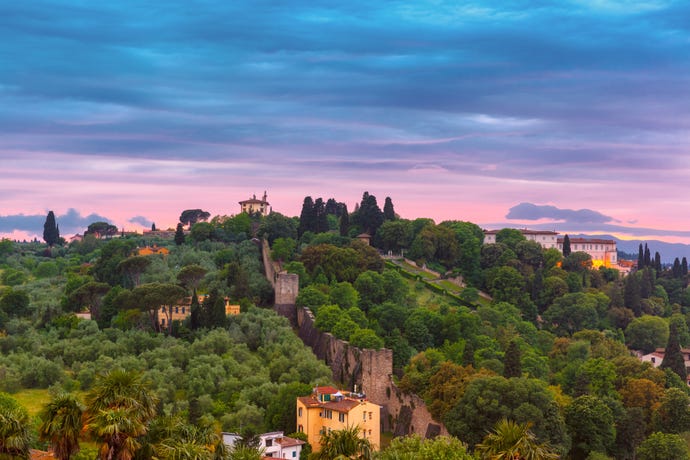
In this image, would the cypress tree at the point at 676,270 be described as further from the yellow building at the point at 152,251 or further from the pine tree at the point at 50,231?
the pine tree at the point at 50,231

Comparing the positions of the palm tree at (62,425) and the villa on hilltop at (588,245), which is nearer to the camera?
the palm tree at (62,425)

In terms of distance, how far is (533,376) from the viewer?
2726 inches

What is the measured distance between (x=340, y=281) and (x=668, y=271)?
195ft

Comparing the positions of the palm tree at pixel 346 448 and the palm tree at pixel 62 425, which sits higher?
the palm tree at pixel 62 425

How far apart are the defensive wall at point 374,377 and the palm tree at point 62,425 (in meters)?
27.0

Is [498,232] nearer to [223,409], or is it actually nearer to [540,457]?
[223,409]

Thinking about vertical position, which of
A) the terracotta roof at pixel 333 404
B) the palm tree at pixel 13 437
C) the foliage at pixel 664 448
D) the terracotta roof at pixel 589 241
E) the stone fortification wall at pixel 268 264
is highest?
the terracotta roof at pixel 589 241

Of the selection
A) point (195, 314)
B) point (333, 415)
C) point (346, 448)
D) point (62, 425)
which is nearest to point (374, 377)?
point (333, 415)

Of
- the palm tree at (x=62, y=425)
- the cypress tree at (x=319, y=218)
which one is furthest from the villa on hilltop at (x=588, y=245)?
the palm tree at (x=62, y=425)

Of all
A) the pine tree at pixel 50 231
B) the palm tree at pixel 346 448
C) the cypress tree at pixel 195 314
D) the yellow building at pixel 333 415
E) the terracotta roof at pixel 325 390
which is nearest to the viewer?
the palm tree at pixel 346 448

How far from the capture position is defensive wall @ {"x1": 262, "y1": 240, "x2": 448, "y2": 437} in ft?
182

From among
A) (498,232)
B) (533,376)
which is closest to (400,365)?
(533,376)

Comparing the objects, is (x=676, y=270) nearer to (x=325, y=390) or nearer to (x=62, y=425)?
(x=325, y=390)

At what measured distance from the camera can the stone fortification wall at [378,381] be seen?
55219 mm
